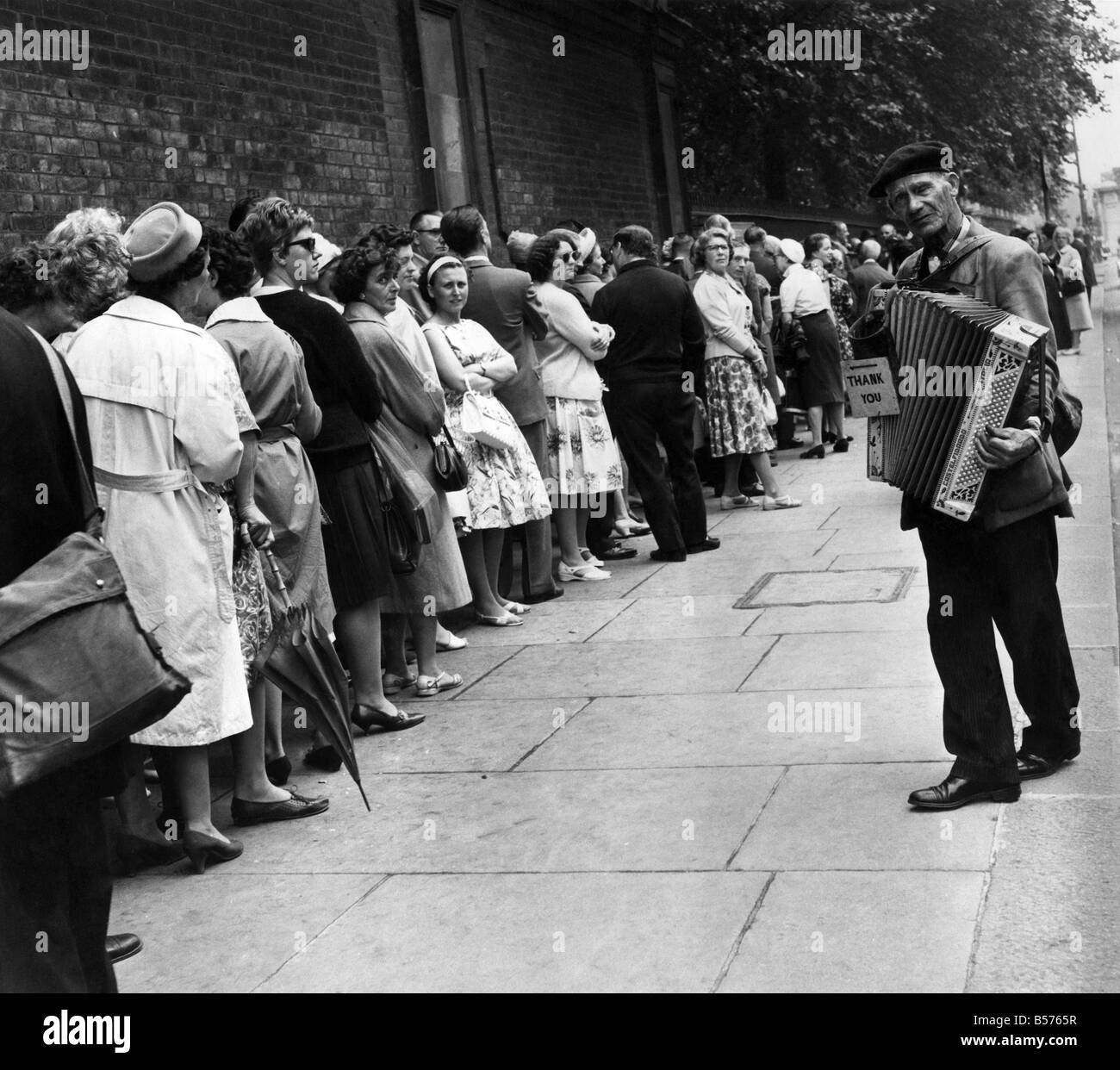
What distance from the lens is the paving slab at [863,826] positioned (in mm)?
4488

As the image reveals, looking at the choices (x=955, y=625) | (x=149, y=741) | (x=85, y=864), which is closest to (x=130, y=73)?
(x=149, y=741)

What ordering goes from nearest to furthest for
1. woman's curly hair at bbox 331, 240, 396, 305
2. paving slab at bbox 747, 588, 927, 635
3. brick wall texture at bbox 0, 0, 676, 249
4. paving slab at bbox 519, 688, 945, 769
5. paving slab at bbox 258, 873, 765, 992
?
paving slab at bbox 258, 873, 765, 992 → paving slab at bbox 519, 688, 945, 769 → woman's curly hair at bbox 331, 240, 396, 305 → paving slab at bbox 747, 588, 927, 635 → brick wall texture at bbox 0, 0, 676, 249

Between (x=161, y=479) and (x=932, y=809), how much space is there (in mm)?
2560

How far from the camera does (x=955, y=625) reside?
4.92 m

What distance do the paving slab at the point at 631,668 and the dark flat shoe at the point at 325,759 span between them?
91 cm

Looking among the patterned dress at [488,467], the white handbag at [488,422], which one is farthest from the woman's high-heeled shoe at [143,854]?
the white handbag at [488,422]

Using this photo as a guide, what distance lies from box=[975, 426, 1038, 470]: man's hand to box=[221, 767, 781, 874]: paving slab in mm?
1334

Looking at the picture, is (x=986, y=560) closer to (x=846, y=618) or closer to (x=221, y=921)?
(x=221, y=921)

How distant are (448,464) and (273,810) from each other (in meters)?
2.07

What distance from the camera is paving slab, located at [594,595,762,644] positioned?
7746mm

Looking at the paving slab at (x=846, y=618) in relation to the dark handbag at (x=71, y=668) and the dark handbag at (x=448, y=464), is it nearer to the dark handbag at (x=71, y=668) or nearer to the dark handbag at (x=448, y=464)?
the dark handbag at (x=448, y=464)

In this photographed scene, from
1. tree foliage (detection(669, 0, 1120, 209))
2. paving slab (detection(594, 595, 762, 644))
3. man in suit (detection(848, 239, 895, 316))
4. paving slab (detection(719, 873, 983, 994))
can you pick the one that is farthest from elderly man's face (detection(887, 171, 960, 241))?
tree foliage (detection(669, 0, 1120, 209))

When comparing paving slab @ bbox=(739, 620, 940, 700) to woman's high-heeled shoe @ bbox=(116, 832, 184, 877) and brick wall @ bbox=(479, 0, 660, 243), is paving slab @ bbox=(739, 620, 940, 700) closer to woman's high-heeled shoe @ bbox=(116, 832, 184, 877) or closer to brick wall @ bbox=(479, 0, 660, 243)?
woman's high-heeled shoe @ bbox=(116, 832, 184, 877)
